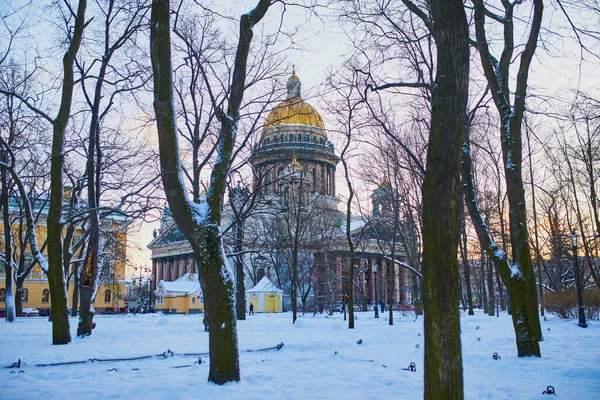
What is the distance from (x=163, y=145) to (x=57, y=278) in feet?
23.1

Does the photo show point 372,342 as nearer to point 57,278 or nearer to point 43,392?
point 57,278

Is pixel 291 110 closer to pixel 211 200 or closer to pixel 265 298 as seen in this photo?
pixel 211 200

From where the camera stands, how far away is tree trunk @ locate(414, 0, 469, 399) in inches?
171

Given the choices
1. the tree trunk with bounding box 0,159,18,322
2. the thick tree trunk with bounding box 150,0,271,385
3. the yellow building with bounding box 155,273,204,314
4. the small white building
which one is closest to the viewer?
the thick tree trunk with bounding box 150,0,271,385

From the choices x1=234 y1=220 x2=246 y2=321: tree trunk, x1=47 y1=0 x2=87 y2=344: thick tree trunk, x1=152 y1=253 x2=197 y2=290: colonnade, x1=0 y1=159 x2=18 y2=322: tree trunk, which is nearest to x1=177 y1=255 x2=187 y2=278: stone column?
x1=152 y1=253 x2=197 y2=290: colonnade

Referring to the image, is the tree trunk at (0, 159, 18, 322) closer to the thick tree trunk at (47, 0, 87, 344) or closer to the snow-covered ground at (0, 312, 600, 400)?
the thick tree trunk at (47, 0, 87, 344)

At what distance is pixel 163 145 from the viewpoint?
765 centimetres

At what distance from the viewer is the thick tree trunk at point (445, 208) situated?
4.35 metres

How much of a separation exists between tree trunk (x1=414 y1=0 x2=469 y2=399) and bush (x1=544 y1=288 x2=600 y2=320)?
822 inches

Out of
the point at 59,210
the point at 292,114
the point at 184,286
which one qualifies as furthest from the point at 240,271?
the point at 184,286

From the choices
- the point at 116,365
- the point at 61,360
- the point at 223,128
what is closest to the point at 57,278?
the point at 61,360

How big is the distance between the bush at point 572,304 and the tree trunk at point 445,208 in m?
20.9

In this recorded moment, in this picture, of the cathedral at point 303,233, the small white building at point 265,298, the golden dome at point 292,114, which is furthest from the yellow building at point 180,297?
the golden dome at point 292,114

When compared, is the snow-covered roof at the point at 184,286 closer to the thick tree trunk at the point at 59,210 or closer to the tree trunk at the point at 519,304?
the thick tree trunk at the point at 59,210
